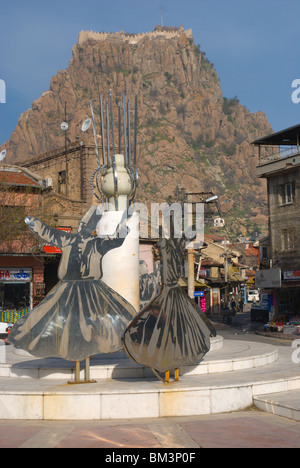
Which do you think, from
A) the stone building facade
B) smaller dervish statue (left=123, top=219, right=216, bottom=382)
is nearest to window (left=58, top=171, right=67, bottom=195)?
the stone building facade

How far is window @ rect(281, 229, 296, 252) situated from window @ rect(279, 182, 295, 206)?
1929 mm

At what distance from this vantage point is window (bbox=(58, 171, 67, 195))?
149 ft

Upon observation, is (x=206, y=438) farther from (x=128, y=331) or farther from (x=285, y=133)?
(x=285, y=133)

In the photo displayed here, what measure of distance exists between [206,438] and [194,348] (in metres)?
2.34

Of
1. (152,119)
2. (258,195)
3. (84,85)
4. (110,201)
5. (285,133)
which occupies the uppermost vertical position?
(84,85)

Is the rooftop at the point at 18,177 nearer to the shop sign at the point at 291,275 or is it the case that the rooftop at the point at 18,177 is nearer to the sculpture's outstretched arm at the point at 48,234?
the shop sign at the point at 291,275

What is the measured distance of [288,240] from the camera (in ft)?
120

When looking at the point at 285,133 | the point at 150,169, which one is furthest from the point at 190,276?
the point at 150,169

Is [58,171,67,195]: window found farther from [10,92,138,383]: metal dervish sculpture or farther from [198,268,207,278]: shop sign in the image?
[10,92,138,383]: metal dervish sculpture

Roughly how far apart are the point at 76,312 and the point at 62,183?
3672 centimetres

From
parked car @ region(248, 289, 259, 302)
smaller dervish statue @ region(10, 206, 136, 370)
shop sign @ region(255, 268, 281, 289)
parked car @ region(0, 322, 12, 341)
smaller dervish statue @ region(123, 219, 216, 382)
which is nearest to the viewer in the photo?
smaller dervish statue @ region(123, 219, 216, 382)

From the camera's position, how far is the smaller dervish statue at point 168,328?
31.3ft

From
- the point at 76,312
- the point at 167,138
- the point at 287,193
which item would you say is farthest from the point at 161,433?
the point at 167,138

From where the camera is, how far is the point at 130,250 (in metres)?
15.1
